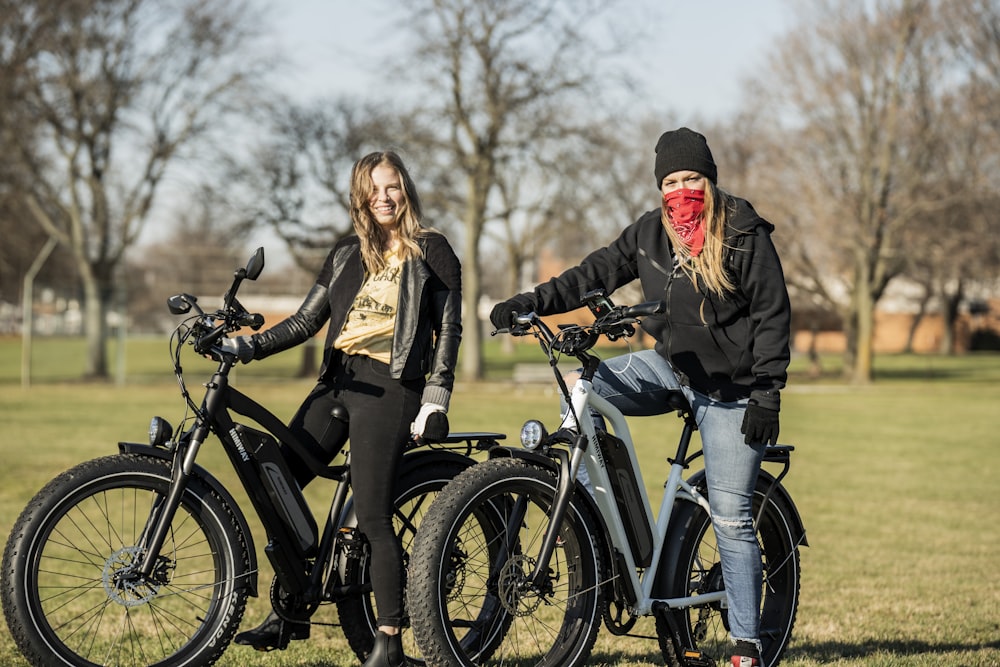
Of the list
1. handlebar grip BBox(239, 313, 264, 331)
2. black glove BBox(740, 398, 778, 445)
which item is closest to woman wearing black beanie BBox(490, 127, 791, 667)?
black glove BBox(740, 398, 778, 445)

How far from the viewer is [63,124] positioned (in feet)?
100

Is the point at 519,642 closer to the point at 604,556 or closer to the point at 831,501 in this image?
the point at 604,556

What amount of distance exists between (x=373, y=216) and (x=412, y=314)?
0.40 m

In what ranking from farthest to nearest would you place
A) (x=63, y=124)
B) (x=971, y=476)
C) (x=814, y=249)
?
(x=814, y=249) → (x=63, y=124) → (x=971, y=476)

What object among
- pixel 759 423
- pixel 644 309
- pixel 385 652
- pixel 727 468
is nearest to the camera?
pixel 644 309

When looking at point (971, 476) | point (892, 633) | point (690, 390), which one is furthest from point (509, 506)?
point (971, 476)

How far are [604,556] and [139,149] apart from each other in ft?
97.0

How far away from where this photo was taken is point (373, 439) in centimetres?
426

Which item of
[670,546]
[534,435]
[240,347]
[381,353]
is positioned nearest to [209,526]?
[240,347]

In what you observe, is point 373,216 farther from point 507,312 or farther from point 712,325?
point 712,325

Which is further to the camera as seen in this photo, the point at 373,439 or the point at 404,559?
the point at 404,559

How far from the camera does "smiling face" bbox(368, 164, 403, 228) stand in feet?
14.5

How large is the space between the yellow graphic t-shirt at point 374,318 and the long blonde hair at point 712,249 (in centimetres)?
98

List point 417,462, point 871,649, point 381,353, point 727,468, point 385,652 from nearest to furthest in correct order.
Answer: point 385,652, point 727,468, point 381,353, point 417,462, point 871,649
